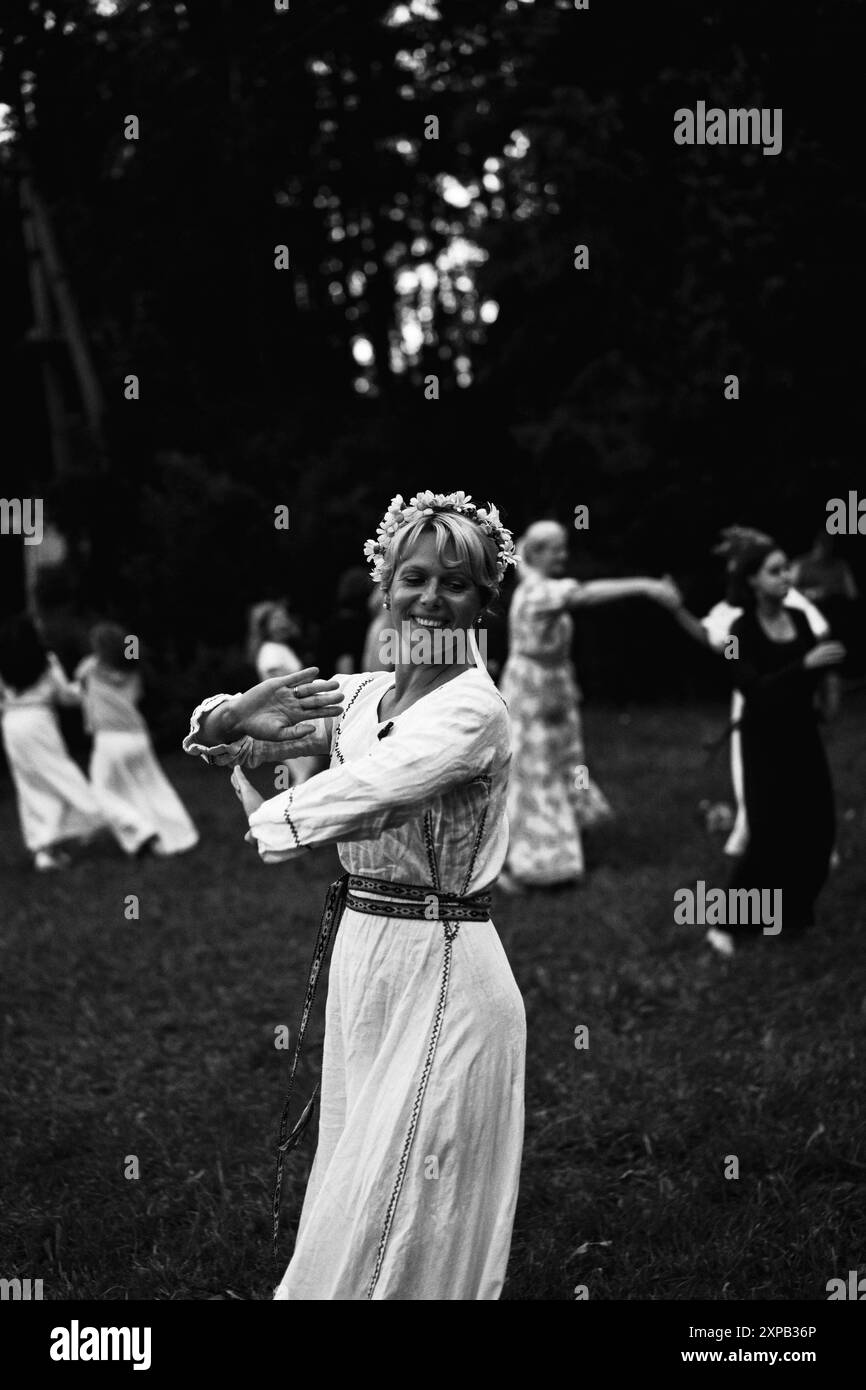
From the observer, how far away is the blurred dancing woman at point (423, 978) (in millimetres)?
3256

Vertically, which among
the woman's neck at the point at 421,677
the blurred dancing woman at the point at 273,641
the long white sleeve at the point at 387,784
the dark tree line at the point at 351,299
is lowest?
the long white sleeve at the point at 387,784

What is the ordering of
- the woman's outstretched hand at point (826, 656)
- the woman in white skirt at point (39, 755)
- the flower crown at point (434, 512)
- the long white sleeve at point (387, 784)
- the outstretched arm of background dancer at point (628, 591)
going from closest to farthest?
the long white sleeve at point (387, 784) → the flower crown at point (434, 512) → the woman's outstretched hand at point (826, 656) → the outstretched arm of background dancer at point (628, 591) → the woman in white skirt at point (39, 755)

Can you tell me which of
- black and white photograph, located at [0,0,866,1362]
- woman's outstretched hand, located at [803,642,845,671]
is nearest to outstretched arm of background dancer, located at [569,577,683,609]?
black and white photograph, located at [0,0,866,1362]

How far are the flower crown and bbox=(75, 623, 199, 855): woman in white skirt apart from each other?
8.03m

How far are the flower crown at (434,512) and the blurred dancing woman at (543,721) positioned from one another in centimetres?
574

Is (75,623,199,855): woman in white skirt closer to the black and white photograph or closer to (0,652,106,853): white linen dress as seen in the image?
the black and white photograph

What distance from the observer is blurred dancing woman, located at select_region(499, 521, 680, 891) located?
31.0ft

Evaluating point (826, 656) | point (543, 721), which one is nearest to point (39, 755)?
point (543, 721)

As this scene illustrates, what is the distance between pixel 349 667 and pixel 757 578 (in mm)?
3690

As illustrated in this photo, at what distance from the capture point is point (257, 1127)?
5.76m

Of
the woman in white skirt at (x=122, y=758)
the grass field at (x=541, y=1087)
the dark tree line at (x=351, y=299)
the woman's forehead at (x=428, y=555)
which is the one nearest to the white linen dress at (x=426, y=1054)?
the woman's forehead at (x=428, y=555)

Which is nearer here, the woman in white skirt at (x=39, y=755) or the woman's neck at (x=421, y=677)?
the woman's neck at (x=421, y=677)

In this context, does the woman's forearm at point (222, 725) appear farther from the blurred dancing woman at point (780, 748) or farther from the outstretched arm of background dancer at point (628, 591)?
the outstretched arm of background dancer at point (628, 591)
